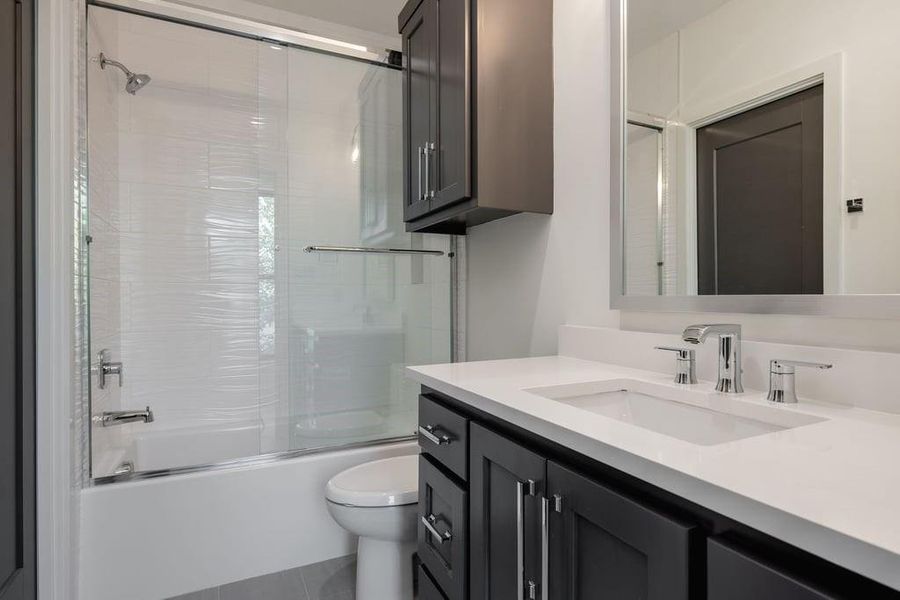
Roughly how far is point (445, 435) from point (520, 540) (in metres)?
0.33

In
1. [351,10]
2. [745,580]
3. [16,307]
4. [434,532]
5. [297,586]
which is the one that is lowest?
[297,586]

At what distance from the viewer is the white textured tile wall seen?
212cm

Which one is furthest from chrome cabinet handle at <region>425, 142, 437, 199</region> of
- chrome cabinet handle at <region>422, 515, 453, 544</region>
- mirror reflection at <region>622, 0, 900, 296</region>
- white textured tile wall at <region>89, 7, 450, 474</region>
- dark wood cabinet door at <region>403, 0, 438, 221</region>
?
chrome cabinet handle at <region>422, 515, 453, 544</region>

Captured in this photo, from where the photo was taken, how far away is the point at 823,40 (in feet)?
2.96

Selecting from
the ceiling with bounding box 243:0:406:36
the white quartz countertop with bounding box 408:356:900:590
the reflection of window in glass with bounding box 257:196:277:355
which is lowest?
the white quartz countertop with bounding box 408:356:900:590

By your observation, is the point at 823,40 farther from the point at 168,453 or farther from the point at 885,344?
the point at 168,453

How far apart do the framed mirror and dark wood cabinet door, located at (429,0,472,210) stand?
44 cm

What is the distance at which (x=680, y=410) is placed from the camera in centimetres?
99

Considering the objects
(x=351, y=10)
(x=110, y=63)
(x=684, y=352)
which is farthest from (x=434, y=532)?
(x=351, y=10)

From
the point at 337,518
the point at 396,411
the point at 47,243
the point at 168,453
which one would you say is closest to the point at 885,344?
the point at 337,518

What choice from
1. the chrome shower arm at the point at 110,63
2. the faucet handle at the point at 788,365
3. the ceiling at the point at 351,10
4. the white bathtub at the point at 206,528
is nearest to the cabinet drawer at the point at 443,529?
the faucet handle at the point at 788,365

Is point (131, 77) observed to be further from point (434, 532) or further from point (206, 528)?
point (434, 532)

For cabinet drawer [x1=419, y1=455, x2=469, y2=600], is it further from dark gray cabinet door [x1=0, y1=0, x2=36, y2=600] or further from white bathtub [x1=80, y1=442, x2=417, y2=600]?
dark gray cabinet door [x1=0, y1=0, x2=36, y2=600]

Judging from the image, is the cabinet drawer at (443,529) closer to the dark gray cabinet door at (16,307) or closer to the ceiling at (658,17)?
the dark gray cabinet door at (16,307)
